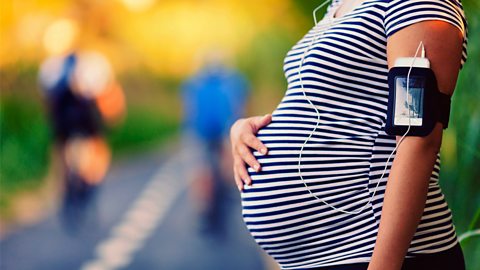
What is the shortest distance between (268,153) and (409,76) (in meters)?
0.32

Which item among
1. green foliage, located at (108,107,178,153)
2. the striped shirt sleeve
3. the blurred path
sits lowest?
the blurred path

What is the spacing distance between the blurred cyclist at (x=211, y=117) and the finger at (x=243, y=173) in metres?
5.44

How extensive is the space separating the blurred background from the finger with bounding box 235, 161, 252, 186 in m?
4.84

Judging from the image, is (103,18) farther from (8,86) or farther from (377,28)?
(377,28)

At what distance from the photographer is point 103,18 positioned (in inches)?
320

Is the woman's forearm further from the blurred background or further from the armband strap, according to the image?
the blurred background

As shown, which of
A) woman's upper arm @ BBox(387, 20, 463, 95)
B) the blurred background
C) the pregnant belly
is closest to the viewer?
woman's upper arm @ BBox(387, 20, 463, 95)

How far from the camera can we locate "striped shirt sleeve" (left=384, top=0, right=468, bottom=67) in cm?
125

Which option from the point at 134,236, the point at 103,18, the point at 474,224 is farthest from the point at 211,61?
the point at 474,224

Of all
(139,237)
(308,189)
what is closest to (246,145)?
(308,189)

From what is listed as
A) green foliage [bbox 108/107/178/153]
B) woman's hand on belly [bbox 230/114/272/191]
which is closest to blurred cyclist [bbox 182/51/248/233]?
green foliage [bbox 108/107/178/153]

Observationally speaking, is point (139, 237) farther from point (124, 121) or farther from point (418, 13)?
point (418, 13)

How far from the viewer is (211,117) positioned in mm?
7055

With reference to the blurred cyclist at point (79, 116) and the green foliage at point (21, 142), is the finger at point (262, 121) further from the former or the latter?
the green foliage at point (21, 142)
